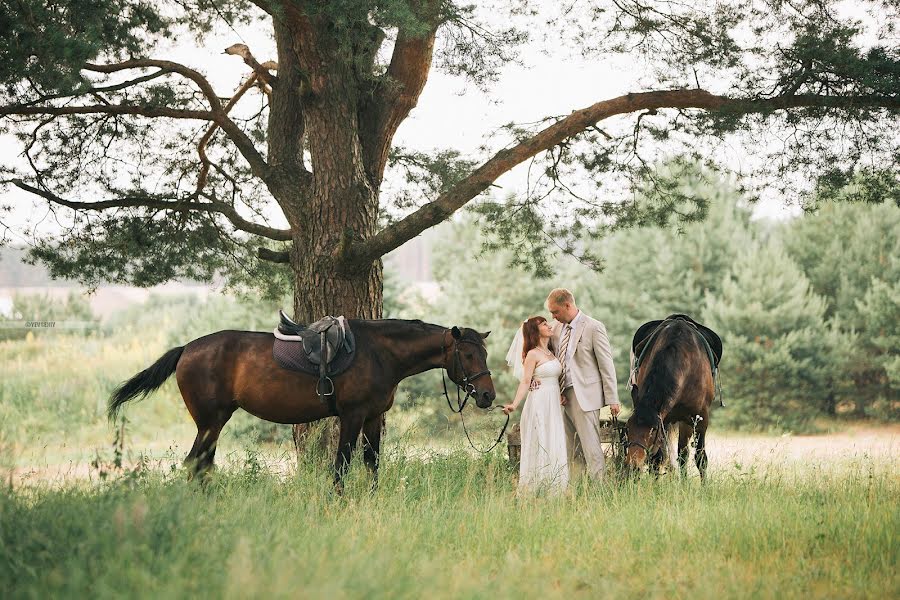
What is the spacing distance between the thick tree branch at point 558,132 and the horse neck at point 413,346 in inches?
50.5

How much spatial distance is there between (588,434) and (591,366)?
2.02 feet

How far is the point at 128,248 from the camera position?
1044 cm

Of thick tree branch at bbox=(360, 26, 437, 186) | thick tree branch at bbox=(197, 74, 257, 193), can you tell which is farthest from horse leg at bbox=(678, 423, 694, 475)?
thick tree branch at bbox=(197, 74, 257, 193)

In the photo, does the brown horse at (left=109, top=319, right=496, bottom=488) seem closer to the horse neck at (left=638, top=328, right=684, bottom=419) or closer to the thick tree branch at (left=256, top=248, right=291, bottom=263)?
the horse neck at (left=638, top=328, right=684, bottom=419)

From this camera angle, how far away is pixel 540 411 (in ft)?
24.9

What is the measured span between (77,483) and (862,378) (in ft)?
89.6

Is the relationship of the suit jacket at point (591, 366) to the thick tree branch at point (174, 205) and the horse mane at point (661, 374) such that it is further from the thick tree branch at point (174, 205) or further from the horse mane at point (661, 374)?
the thick tree branch at point (174, 205)

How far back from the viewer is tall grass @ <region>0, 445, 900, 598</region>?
397 cm

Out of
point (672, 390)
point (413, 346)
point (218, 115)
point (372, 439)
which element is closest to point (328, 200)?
point (218, 115)

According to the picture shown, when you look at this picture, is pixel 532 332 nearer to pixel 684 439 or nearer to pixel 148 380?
pixel 684 439

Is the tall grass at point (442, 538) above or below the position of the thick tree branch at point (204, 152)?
below

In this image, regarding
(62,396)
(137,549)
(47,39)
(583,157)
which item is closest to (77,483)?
(137,549)

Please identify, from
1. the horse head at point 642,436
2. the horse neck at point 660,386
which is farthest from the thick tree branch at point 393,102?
the horse head at point 642,436

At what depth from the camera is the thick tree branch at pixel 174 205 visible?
1015 cm
